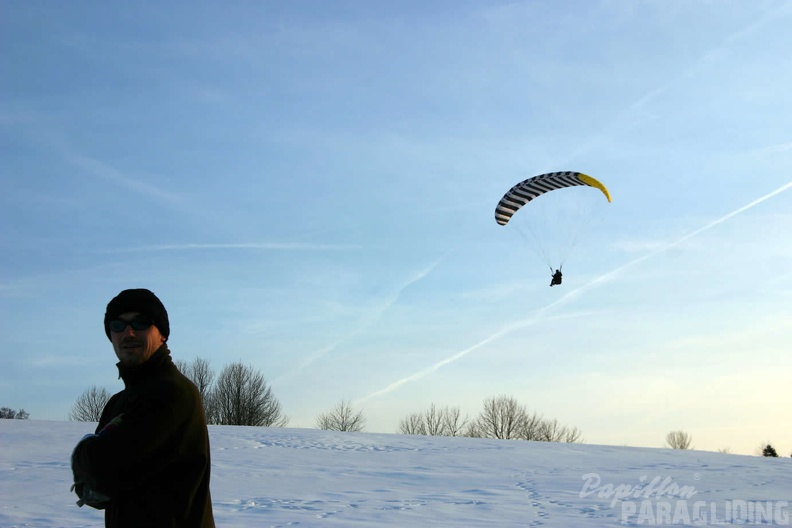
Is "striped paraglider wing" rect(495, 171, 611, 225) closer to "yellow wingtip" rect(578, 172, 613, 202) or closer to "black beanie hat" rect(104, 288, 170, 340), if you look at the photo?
"yellow wingtip" rect(578, 172, 613, 202)

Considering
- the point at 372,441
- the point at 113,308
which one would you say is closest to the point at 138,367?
the point at 113,308

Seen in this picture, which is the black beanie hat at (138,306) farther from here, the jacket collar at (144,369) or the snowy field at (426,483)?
the snowy field at (426,483)

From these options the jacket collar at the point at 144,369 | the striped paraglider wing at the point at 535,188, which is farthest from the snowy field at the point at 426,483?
the striped paraglider wing at the point at 535,188

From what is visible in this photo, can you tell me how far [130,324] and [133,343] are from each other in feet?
0.20

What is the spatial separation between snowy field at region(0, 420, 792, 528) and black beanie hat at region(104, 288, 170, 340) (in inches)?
283

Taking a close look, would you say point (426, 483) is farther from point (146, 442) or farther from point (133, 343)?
point (146, 442)

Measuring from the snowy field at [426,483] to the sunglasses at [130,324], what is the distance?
7230 mm

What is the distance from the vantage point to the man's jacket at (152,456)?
Result: 7.18 ft

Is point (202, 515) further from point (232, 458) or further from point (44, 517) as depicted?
point (232, 458)

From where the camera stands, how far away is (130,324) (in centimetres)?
243

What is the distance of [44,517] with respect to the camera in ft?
29.6

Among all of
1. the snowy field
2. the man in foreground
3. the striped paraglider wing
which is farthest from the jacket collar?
the striped paraglider wing

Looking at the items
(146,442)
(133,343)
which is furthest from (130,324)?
(146,442)

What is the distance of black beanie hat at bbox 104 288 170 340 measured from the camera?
2443mm
